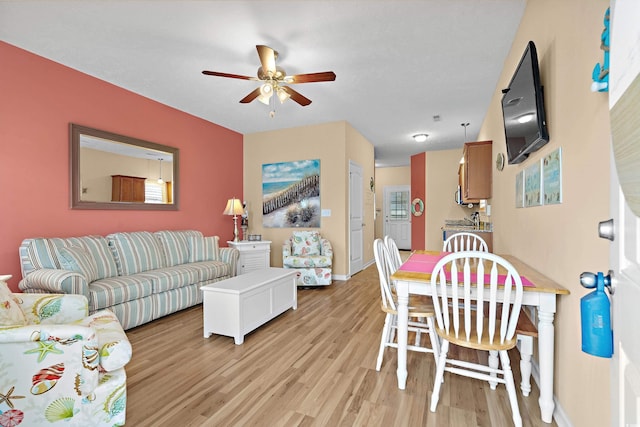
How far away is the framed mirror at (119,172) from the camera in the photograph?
321cm

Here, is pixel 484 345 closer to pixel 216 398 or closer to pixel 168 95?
pixel 216 398

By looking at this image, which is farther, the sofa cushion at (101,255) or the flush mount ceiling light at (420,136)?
the flush mount ceiling light at (420,136)

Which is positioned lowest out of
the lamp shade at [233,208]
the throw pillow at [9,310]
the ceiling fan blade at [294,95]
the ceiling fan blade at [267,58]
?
the throw pillow at [9,310]

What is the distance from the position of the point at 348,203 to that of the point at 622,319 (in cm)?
450

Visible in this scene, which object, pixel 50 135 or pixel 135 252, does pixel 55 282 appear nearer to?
pixel 135 252

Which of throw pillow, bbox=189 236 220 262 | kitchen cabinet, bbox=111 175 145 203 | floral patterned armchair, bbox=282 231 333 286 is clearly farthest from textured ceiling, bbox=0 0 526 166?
floral patterned armchair, bbox=282 231 333 286

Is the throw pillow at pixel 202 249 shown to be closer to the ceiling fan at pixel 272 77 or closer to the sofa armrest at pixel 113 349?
the ceiling fan at pixel 272 77

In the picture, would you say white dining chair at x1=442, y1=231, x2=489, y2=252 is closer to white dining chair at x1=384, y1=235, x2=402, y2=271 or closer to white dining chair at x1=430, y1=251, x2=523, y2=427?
white dining chair at x1=384, y1=235, x2=402, y2=271

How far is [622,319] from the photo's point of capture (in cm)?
64

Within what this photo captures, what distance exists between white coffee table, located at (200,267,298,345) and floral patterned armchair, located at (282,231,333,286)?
4.57 ft

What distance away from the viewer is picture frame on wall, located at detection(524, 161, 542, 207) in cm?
199

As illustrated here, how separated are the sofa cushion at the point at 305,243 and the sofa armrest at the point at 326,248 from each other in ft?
0.22

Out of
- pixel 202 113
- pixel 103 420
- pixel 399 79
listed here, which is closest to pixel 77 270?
pixel 103 420

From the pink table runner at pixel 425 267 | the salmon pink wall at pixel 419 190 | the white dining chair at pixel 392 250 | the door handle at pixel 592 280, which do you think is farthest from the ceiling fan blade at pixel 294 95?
the salmon pink wall at pixel 419 190
